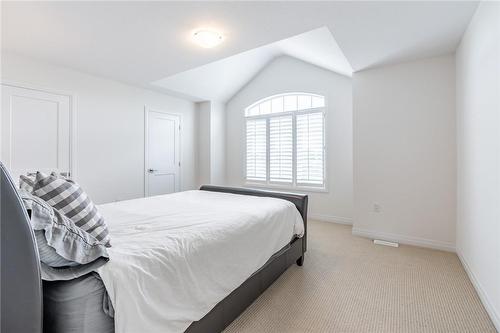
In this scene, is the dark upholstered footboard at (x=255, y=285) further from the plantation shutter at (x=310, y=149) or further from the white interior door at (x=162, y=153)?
the white interior door at (x=162, y=153)

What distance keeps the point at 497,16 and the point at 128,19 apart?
10.1 feet

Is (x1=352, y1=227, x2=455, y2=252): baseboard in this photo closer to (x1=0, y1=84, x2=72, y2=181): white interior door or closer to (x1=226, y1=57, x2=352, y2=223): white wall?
(x1=226, y1=57, x2=352, y2=223): white wall

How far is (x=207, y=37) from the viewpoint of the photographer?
2.65m

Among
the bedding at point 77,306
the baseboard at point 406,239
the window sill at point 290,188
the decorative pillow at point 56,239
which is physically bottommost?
the baseboard at point 406,239

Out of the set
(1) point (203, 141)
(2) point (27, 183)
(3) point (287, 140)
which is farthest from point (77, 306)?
(1) point (203, 141)

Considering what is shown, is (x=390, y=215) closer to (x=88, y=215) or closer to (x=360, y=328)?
(x=360, y=328)

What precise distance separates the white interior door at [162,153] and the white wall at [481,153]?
4614 mm

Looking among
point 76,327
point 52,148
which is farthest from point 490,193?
point 52,148

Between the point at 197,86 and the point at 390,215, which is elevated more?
the point at 197,86

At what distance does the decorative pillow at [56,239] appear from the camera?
0.97 metres

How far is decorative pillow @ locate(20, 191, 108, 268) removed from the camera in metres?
0.97

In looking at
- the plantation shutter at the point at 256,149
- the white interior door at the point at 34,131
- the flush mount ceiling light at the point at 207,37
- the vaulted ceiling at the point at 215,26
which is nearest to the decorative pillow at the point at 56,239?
the vaulted ceiling at the point at 215,26

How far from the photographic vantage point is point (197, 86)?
15.9ft

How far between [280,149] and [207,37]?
2.85 metres
